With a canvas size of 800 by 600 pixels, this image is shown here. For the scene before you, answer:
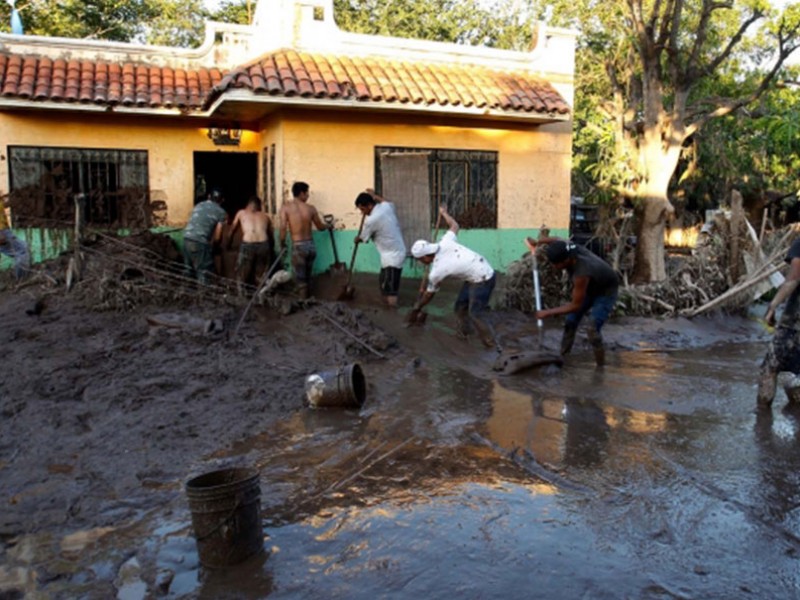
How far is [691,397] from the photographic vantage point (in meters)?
7.73

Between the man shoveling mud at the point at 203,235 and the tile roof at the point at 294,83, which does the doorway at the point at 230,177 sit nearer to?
the tile roof at the point at 294,83

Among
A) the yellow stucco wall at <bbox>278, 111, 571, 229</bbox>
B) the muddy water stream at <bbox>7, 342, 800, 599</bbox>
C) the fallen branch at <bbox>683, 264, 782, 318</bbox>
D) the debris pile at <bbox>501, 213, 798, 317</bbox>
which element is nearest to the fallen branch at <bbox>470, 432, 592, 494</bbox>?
the muddy water stream at <bbox>7, 342, 800, 599</bbox>

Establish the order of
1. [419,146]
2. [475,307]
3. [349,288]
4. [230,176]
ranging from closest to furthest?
[475,307] → [349,288] → [419,146] → [230,176]

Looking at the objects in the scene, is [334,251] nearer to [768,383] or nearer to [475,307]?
[475,307]

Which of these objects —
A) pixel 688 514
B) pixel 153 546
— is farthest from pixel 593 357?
pixel 153 546

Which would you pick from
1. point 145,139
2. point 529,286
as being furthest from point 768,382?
point 145,139

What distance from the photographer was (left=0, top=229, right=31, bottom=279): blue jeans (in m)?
10.5

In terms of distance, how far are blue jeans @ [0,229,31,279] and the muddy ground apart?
680 mm

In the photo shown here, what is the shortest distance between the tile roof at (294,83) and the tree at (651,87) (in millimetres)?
2702

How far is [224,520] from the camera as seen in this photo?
13.3ft

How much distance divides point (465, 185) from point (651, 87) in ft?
14.6

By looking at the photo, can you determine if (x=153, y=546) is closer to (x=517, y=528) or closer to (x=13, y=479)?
(x=13, y=479)

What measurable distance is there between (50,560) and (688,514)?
3.85 m

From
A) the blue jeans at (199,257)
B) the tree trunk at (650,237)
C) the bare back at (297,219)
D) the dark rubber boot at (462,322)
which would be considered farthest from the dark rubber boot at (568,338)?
the tree trunk at (650,237)
